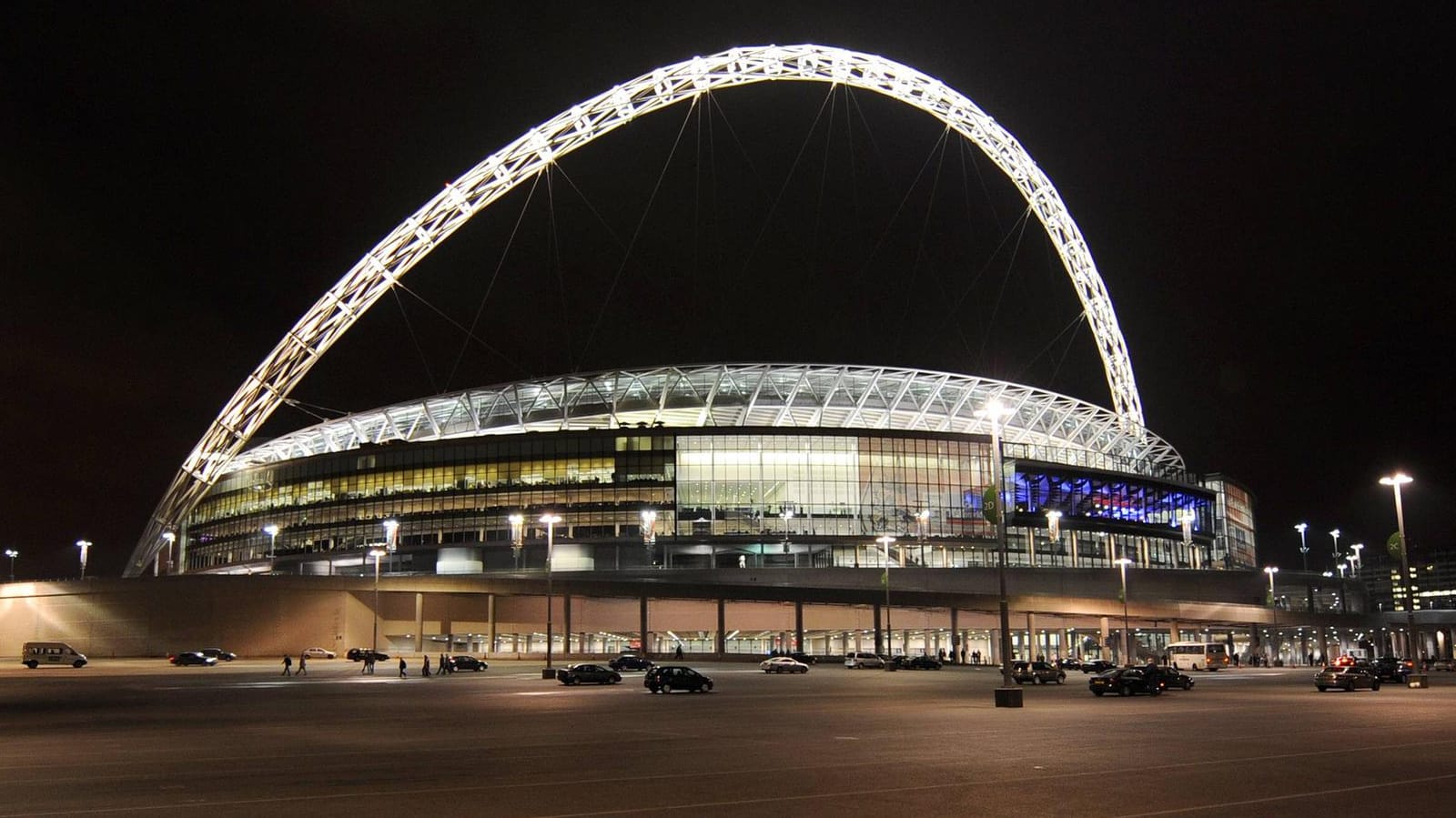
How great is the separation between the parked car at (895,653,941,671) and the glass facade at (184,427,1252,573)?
3638 centimetres

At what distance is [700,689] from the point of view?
156 ft

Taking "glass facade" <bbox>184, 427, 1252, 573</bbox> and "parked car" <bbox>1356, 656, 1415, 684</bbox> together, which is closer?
"parked car" <bbox>1356, 656, 1415, 684</bbox>

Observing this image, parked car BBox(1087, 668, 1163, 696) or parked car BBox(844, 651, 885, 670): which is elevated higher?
parked car BBox(1087, 668, 1163, 696)

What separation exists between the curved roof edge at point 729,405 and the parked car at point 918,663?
4735 cm

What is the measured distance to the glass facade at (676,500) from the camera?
117m

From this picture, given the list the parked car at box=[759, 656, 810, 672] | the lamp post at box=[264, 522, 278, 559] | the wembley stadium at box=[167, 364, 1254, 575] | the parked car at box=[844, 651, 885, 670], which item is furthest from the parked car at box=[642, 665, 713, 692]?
the lamp post at box=[264, 522, 278, 559]

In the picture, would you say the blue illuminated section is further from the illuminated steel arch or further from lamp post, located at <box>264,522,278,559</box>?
lamp post, located at <box>264,522,278,559</box>

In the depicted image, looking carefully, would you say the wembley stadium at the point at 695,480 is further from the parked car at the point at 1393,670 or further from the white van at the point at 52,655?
the parked car at the point at 1393,670

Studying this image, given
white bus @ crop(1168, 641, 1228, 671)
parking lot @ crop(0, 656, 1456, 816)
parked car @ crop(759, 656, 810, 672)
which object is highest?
parking lot @ crop(0, 656, 1456, 816)

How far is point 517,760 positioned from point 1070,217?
10317 centimetres

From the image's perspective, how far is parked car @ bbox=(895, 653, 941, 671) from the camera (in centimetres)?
7419

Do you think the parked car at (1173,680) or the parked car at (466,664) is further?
the parked car at (466,664)

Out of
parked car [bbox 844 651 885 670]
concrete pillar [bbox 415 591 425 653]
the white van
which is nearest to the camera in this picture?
the white van

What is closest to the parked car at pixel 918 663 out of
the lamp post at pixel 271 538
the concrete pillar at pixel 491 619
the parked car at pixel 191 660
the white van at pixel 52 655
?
the concrete pillar at pixel 491 619
